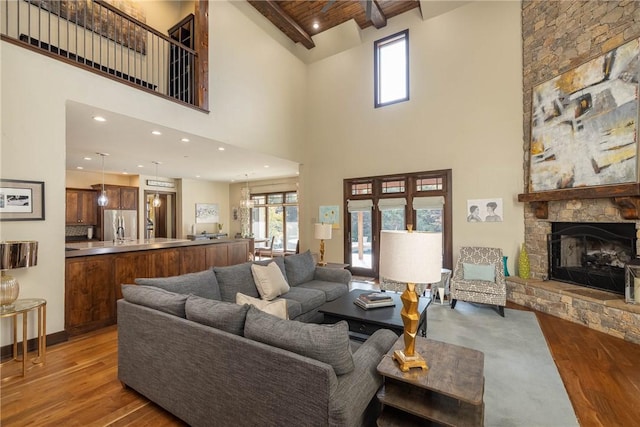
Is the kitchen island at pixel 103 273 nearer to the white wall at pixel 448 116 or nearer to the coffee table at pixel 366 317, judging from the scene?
the coffee table at pixel 366 317

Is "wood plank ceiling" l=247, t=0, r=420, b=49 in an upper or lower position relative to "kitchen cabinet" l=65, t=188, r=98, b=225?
upper

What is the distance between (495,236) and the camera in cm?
526

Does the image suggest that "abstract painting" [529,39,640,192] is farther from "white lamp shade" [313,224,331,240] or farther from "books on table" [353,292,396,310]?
"white lamp shade" [313,224,331,240]

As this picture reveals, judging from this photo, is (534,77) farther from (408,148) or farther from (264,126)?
(264,126)

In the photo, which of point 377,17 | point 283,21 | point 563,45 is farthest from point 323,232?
point 283,21

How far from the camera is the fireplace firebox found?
Result: 12.6 feet

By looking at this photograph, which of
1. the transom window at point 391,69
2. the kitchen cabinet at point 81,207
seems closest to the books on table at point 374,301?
the transom window at point 391,69

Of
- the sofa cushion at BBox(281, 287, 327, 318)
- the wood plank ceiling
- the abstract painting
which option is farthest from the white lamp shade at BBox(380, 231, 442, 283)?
the wood plank ceiling

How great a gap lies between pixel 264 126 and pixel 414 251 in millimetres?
5306

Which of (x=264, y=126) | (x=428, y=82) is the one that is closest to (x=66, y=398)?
(x=264, y=126)

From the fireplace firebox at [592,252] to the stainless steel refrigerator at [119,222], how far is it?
9.78 metres

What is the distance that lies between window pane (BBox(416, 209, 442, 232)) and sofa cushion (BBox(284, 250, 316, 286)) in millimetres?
2788

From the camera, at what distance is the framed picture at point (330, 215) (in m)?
7.09

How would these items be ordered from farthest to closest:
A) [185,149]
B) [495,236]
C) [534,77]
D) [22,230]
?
[185,149] → [495,236] → [534,77] → [22,230]
